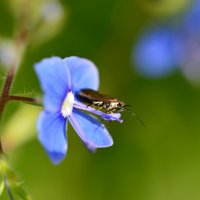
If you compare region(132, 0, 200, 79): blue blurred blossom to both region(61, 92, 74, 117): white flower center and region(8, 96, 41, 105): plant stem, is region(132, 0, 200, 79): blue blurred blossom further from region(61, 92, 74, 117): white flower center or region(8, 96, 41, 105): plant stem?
region(8, 96, 41, 105): plant stem

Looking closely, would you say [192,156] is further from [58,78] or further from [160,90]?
[58,78]

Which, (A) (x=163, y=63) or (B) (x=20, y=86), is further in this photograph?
(A) (x=163, y=63)

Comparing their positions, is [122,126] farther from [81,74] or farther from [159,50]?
[81,74]

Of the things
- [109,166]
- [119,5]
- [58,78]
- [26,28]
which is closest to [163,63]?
[119,5]

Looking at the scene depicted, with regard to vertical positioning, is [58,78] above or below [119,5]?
above

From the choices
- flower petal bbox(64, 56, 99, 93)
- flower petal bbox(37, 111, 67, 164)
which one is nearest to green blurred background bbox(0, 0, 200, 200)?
flower petal bbox(64, 56, 99, 93)

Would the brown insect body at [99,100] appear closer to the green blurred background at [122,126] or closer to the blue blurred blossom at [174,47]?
the green blurred background at [122,126]
